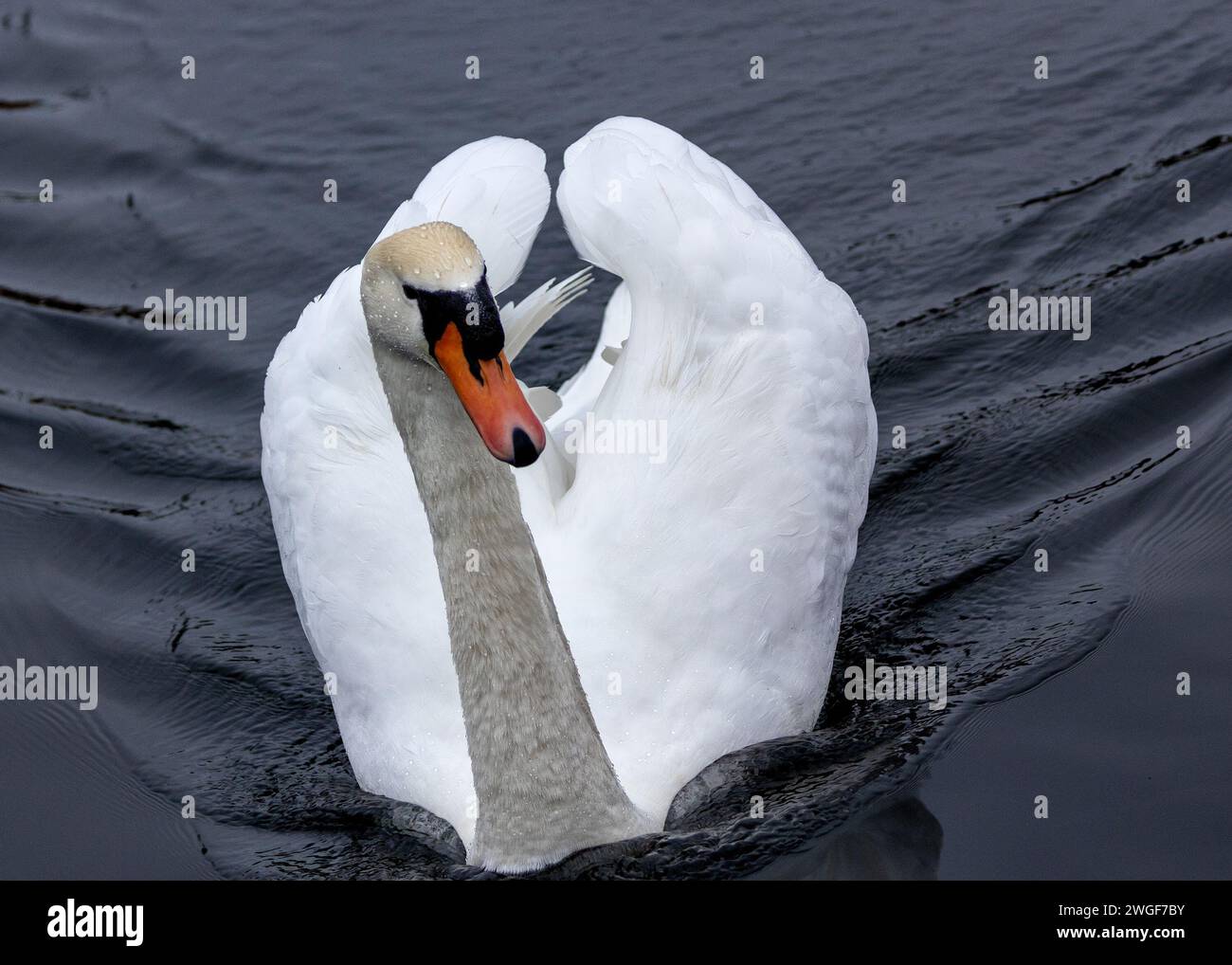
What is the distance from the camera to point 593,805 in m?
6.03

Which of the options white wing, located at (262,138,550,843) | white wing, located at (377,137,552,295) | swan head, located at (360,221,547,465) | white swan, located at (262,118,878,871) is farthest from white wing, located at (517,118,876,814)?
swan head, located at (360,221,547,465)

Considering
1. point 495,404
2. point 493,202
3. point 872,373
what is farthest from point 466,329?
point 872,373

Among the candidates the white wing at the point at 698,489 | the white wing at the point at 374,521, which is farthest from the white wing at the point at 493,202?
the white wing at the point at 698,489

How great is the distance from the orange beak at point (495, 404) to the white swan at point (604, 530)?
0.68 m

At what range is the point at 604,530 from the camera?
6574 mm

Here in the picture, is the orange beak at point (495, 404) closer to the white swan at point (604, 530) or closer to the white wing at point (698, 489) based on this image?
A: the white swan at point (604, 530)

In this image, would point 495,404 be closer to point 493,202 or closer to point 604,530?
point 604,530

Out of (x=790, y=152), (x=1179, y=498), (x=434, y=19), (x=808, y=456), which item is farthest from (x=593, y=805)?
(x=434, y=19)

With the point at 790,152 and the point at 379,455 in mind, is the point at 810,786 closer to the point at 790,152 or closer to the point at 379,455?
the point at 379,455

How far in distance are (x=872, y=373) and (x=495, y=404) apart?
476cm

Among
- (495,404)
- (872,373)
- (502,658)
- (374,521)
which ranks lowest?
(502,658)

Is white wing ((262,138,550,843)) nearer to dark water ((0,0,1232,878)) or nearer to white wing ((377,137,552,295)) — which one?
white wing ((377,137,552,295))

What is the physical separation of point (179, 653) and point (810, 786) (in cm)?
303

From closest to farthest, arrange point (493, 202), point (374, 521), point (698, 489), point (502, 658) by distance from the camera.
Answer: point (502, 658)
point (698, 489)
point (374, 521)
point (493, 202)
